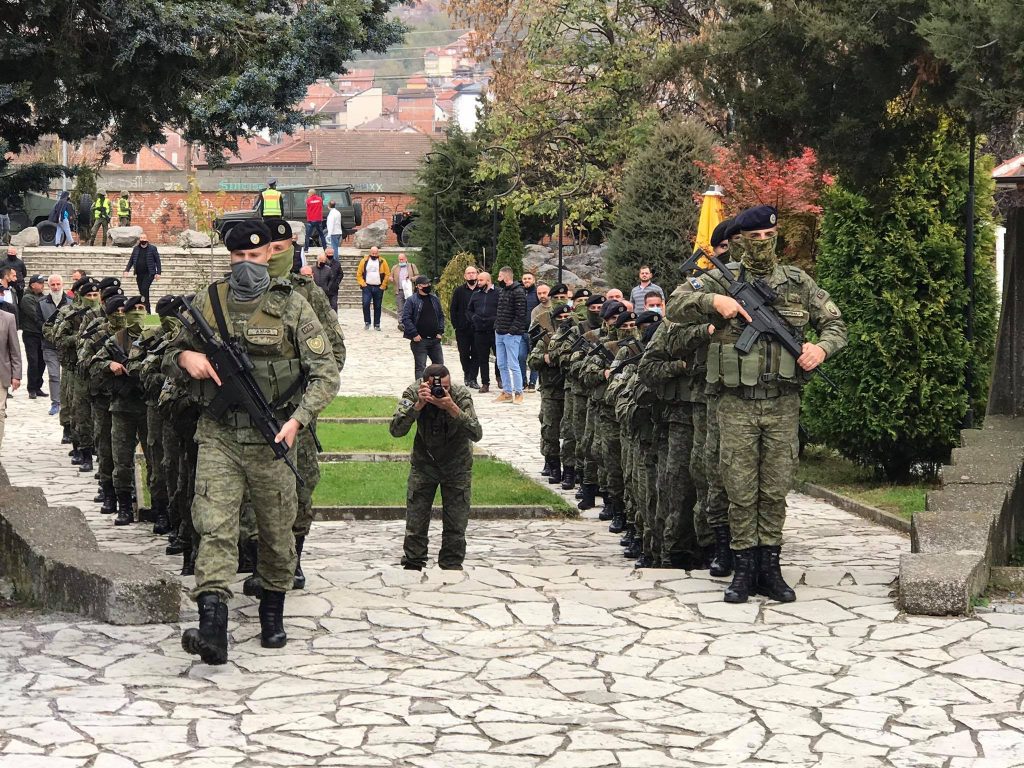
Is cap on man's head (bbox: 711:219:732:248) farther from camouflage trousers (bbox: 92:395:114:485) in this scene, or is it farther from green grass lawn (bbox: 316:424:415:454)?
green grass lawn (bbox: 316:424:415:454)

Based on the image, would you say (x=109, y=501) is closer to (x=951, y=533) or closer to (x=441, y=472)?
(x=441, y=472)

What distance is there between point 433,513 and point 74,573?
18.8 ft

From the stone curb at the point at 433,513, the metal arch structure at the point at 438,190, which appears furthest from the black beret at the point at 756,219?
the metal arch structure at the point at 438,190

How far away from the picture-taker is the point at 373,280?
3359 cm

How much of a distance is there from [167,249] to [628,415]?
118 ft

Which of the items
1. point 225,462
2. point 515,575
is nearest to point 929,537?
point 515,575

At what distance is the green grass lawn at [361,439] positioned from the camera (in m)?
17.7

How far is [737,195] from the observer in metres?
23.9

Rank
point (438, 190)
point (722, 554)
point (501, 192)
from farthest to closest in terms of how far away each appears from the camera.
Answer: point (438, 190) → point (501, 192) → point (722, 554)

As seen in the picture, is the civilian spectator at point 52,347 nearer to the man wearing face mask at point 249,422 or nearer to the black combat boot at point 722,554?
the black combat boot at point 722,554

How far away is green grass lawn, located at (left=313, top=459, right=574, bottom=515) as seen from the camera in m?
14.4

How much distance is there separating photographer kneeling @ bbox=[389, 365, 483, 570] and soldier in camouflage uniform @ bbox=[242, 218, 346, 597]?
1.21m

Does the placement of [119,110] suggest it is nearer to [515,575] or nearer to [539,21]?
[515,575]

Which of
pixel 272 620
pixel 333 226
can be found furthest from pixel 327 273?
pixel 272 620
